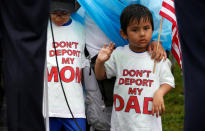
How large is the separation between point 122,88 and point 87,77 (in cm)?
37

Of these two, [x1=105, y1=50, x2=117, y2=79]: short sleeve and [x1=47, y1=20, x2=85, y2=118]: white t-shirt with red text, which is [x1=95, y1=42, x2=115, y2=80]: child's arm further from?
[x1=47, y1=20, x2=85, y2=118]: white t-shirt with red text

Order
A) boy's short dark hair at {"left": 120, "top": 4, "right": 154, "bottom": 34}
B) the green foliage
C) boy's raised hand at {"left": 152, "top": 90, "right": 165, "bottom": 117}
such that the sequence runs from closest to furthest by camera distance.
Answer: boy's raised hand at {"left": 152, "top": 90, "right": 165, "bottom": 117} → boy's short dark hair at {"left": 120, "top": 4, "right": 154, "bottom": 34} → the green foliage

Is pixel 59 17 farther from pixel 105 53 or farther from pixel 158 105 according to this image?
pixel 158 105

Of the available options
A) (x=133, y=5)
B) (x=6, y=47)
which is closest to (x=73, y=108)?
(x=133, y=5)

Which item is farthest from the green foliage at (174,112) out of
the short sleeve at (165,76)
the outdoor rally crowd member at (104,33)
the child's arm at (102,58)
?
the child's arm at (102,58)

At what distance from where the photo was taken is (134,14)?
308 centimetres

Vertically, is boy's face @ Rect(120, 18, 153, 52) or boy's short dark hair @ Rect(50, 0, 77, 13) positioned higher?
boy's short dark hair @ Rect(50, 0, 77, 13)

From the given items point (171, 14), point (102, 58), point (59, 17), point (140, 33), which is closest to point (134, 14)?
point (140, 33)

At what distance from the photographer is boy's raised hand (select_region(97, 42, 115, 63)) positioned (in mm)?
3043

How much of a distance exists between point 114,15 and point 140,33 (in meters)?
0.32

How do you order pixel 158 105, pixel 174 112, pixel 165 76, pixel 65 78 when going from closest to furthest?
pixel 158 105, pixel 165 76, pixel 65 78, pixel 174 112

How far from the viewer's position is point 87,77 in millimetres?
3342

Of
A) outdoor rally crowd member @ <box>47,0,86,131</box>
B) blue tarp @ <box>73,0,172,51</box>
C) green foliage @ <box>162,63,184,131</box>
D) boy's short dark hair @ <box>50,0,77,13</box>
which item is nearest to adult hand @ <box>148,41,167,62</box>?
blue tarp @ <box>73,0,172,51</box>

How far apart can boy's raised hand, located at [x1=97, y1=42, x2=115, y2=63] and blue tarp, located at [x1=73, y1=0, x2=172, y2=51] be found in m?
0.21
